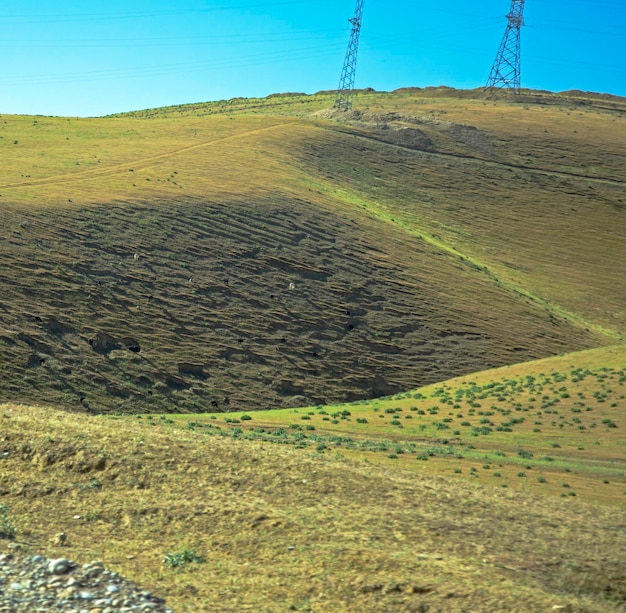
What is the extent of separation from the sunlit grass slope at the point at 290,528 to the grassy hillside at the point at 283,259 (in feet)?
48.0

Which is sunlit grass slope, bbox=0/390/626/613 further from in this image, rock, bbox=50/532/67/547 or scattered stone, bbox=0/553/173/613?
scattered stone, bbox=0/553/173/613

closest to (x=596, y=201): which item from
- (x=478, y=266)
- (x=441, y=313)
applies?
(x=478, y=266)

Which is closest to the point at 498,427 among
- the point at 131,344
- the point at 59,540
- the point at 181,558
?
the point at 131,344

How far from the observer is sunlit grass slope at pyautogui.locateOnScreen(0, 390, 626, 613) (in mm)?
8828

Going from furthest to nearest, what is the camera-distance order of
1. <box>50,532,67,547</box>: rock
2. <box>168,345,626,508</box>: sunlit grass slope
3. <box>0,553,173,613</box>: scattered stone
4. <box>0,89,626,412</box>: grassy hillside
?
<box>0,89,626,412</box>: grassy hillside → <box>168,345,626,508</box>: sunlit grass slope → <box>50,532,67,547</box>: rock → <box>0,553,173,613</box>: scattered stone

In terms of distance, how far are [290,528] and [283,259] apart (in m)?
31.7

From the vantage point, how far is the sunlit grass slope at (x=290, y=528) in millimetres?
8828

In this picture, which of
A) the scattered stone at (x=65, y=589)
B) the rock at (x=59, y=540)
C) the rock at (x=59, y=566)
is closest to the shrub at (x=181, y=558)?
the scattered stone at (x=65, y=589)

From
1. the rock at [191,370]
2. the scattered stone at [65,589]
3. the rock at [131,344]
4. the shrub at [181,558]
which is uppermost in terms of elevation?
the scattered stone at [65,589]

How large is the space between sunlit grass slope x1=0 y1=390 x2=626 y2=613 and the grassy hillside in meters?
14.6

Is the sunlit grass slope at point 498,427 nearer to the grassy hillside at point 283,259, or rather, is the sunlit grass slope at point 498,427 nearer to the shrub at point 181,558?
the grassy hillside at point 283,259

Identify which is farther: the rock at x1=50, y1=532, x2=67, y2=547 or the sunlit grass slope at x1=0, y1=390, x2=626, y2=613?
the rock at x1=50, y1=532, x2=67, y2=547

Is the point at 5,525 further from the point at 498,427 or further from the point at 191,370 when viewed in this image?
the point at 191,370

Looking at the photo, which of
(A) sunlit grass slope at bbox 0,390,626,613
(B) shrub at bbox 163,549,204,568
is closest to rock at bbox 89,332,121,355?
(A) sunlit grass slope at bbox 0,390,626,613
